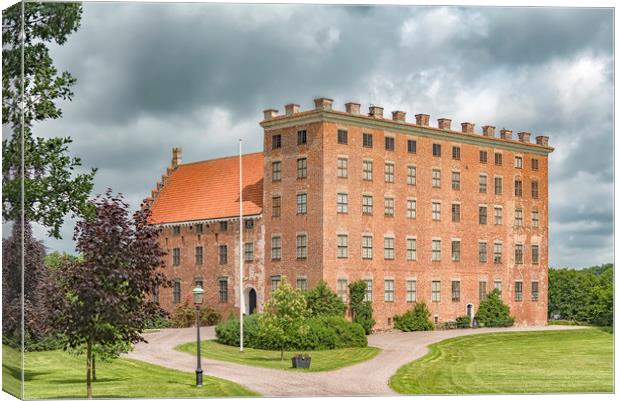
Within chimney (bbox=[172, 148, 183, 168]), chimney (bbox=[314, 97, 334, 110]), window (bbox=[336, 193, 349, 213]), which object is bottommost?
window (bbox=[336, 193, 349, 213])

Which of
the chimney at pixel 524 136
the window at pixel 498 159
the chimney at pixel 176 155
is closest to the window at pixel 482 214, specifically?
the window at pixel 498 159

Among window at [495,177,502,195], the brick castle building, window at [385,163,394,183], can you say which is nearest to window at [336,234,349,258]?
the brick castle building

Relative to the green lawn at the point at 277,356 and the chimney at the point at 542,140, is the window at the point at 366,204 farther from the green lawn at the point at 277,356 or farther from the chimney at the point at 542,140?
the chimney at the point at 542,140

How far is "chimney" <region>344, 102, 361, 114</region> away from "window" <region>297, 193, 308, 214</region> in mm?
4192

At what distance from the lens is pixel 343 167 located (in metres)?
47.8

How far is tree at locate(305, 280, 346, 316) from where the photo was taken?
45.5 meters

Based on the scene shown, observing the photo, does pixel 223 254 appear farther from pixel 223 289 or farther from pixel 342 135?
pixel 342 135

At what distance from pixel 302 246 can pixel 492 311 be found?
960 cm

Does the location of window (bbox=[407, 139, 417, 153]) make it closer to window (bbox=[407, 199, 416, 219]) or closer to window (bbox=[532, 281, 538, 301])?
window (bbox=[407, 199, 416, 219])

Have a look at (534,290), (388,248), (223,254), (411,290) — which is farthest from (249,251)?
(534,290)

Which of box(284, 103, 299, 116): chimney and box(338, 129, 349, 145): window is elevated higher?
box(284, 103, 299, 116): chimney

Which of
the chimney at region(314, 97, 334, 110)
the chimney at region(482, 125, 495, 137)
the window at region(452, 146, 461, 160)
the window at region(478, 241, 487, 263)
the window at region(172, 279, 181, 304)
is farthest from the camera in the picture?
the window at region(172, 279, 181, 304)

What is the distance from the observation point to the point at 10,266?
3186cm

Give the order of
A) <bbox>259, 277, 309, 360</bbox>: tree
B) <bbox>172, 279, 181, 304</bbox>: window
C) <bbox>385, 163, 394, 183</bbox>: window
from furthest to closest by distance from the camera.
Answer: <bbox>172, 279, 181, 304</bbox>: window, <bbox>385, 163, 394, 183</bbox>: window, <bbox>259, 277, 309, 360</bbox>: tree
